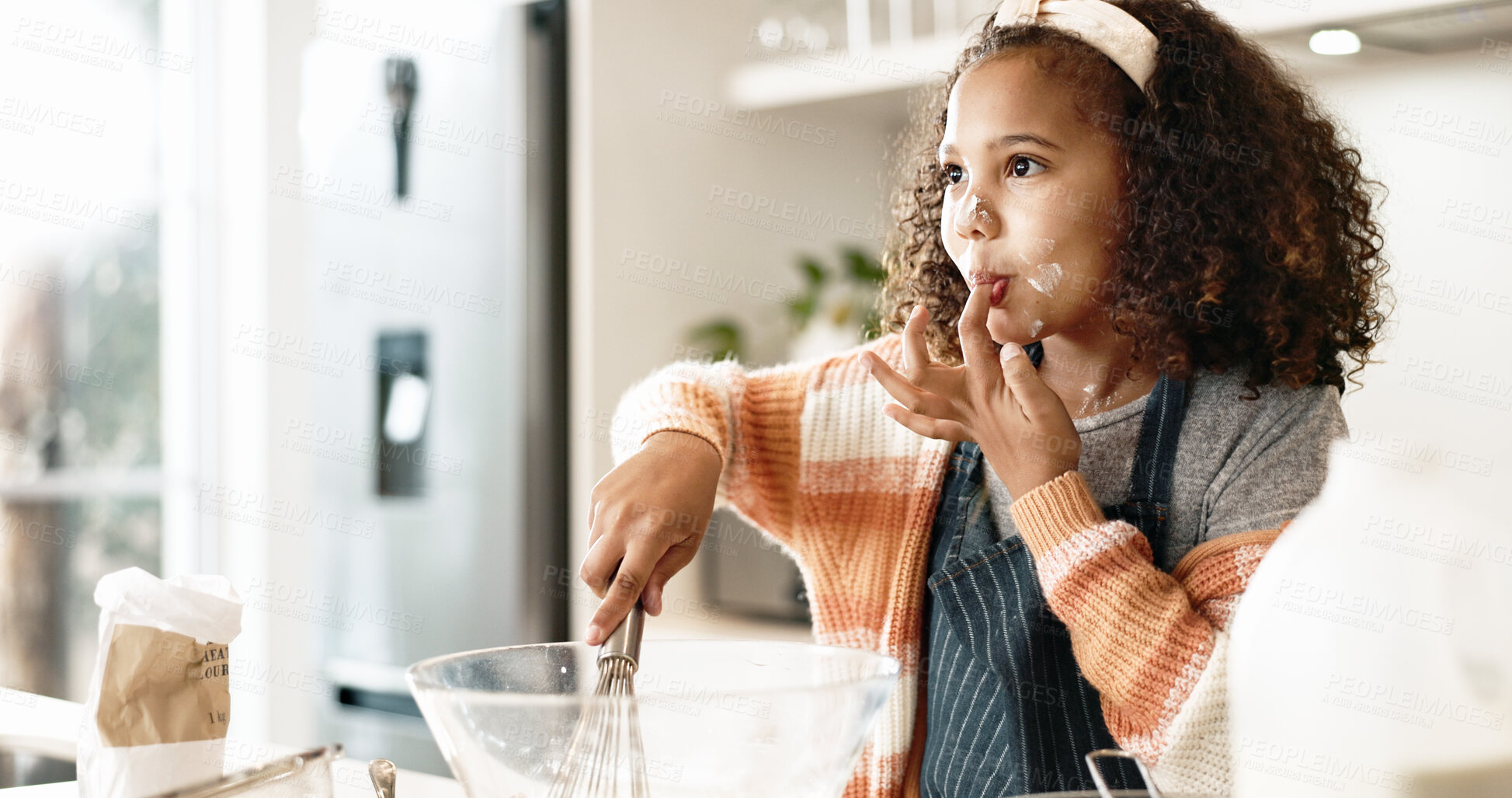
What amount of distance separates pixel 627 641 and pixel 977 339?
0.28 m

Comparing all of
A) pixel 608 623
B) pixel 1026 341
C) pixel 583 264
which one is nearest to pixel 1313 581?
pixel 608 623

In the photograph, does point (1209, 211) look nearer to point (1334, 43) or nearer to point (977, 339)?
point (977, 339)

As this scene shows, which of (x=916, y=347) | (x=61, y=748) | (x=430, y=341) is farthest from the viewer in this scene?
(x=430, y=341)

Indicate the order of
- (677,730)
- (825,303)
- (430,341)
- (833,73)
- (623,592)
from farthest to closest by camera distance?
(430,341), (825,303), (833,73), (623,592), (677,730)

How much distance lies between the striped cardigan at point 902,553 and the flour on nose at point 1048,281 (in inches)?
4.6

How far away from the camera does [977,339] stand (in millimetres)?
689

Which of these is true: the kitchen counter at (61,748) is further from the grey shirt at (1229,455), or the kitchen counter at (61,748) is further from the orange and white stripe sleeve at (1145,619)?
the grey shirt at (1229,455)

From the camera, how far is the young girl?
2.21ft

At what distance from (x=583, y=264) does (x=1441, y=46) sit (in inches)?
47.3

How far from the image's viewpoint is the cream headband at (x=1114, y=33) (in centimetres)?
75

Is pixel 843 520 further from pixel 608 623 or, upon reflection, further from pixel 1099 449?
pixel 608 623

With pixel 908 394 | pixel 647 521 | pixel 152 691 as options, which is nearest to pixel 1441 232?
pixel 908 394

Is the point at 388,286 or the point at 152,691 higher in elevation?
the point at 388,286

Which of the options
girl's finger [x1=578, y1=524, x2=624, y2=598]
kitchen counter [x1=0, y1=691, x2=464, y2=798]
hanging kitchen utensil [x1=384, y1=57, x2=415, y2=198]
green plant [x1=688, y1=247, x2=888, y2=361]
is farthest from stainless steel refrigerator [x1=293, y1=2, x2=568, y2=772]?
girl's finger [x1=578, y1=524, x2=624, y2=598]
